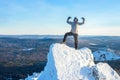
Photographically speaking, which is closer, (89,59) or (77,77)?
(77,77)

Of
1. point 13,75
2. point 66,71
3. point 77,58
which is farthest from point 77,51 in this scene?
point 13,75

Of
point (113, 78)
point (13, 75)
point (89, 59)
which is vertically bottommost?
point (13, 75)

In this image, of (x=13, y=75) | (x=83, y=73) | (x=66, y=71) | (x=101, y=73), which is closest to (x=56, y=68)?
(x=66, y=71)

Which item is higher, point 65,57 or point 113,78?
point 65,57

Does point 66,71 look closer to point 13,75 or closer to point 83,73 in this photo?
point 83,73

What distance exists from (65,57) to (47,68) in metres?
1.73

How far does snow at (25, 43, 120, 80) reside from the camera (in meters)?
19.1

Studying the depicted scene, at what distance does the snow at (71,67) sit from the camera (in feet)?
62.5

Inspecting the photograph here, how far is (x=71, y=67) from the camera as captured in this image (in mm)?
19359

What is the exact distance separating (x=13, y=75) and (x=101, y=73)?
5312 inches

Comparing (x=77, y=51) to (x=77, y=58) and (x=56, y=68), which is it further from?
(x=56, y=68)

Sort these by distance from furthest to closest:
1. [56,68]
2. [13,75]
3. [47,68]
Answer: [13,75] < [47,68] < [56,68]

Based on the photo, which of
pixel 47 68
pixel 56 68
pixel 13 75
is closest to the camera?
pixel 56 68

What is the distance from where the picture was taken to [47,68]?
20.5 m
